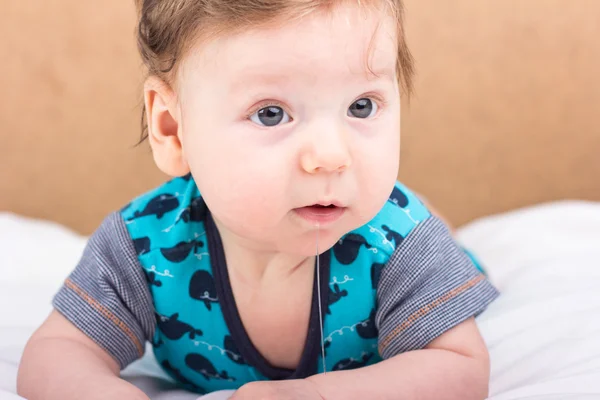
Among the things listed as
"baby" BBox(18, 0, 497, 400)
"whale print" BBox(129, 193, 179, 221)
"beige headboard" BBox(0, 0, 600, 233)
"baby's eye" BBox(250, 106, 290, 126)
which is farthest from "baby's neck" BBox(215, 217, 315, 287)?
"beige headboard" BBox(0, 0, 600, 233)

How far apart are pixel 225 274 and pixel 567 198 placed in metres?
1.20

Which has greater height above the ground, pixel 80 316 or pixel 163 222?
pixel 163 222

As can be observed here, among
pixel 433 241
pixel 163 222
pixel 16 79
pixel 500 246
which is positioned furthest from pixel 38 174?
pixel 433 241

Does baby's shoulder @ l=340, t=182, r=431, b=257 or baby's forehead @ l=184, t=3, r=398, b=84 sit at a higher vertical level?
baby's forehead @ l=184, t=3, r=398, b=84

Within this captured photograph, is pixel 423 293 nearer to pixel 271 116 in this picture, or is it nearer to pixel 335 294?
pixel 335 294

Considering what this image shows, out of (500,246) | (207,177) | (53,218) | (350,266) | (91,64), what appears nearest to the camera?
(207,177)

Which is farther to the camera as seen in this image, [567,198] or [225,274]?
[567,198]

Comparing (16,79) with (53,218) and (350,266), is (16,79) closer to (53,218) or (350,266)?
(53,218)

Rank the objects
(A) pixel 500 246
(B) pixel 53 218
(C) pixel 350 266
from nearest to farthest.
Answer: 1. (C) pixel 350 266
2. (A) pixel 500 246
3. (B) pixel 53 218

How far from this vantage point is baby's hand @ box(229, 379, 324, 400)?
27.7 inches

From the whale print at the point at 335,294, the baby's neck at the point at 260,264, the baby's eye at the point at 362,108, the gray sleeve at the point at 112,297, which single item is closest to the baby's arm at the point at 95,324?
the gray sleeve at the point at 112,297

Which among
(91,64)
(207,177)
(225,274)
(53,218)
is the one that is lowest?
(53,218)

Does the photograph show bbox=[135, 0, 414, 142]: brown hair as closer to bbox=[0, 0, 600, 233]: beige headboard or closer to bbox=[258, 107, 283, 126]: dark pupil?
bbox=[258, 107, 283, 126]: dark pupil

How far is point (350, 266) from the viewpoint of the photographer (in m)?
0.87
